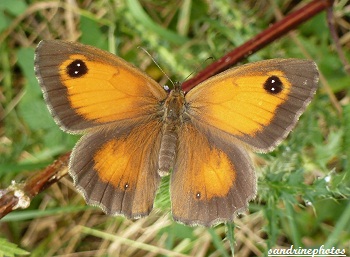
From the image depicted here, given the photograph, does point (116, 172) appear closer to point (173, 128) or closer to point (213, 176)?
point (173, 128)

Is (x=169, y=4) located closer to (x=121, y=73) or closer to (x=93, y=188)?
(x=121, y=73)

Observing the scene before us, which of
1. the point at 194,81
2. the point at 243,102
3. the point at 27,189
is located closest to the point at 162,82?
the point at 194,81

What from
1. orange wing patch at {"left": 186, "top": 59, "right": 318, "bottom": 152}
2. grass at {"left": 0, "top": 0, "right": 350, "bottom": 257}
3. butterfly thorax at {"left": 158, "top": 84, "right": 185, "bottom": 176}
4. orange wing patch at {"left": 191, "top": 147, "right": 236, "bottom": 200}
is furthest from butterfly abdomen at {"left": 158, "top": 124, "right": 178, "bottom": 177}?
grass at {"left": 0, "top": 0, "right": 350, "bottom": 257}

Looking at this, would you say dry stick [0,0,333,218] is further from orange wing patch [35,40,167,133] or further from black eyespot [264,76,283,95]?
black eyespot [264,76,283,95]

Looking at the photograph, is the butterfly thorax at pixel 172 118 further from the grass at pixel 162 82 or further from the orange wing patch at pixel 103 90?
the grass at pixel 162 82

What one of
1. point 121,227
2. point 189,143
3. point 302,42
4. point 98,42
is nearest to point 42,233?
point 121,227

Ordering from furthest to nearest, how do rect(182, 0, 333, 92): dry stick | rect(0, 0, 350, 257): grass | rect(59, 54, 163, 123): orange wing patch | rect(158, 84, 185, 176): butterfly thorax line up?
rect(0, 0, 350, 257): grass → rect(182, 0, 333, 92): dry stick → rect(158, 84, 185, 176): butterfly thorax → rect(59, 54, 163, 123): orange wing patch
